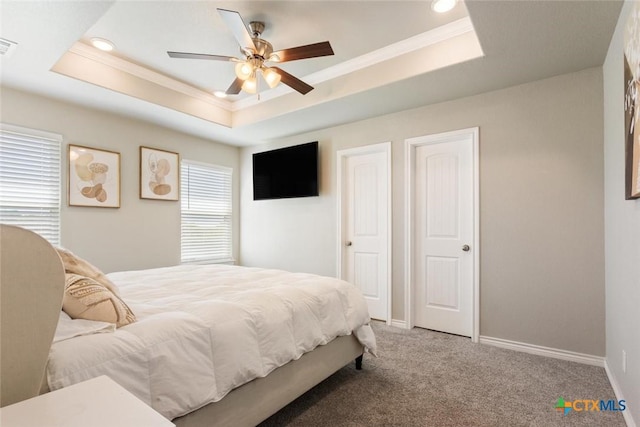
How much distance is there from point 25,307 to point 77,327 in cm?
41

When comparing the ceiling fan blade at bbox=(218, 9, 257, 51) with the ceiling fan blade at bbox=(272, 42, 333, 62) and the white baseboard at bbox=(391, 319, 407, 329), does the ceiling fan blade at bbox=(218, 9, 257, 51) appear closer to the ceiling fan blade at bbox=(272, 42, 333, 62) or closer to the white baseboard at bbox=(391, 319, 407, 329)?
the ceiling fan blade at bbox=(272, 42, 333, 62)

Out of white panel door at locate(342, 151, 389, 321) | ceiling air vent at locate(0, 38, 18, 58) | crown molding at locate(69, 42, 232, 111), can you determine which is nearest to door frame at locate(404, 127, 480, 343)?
white panel door at locate(342, 151, 389, 321)

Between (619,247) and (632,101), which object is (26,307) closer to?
(632,101)

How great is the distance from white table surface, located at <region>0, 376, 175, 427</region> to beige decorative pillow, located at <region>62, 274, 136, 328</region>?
50 cm

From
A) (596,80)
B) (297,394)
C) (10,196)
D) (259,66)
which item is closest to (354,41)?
(259,66)

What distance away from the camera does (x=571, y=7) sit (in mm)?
1911

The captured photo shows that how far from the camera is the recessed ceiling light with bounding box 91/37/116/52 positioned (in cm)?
274

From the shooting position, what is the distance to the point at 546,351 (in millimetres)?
2748

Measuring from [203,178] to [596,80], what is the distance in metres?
4.55

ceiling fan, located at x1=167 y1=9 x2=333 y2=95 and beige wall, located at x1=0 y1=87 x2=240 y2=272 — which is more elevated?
ceiling fan, located at x1=167 y1=9 x2=333 y2=95

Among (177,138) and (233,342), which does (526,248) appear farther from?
(177,138)

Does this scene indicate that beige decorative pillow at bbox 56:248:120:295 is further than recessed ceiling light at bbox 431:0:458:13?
No

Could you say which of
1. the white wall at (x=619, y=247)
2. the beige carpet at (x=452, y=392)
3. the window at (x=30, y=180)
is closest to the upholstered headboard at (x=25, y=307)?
the beige carpet at (x=452, y=392)
